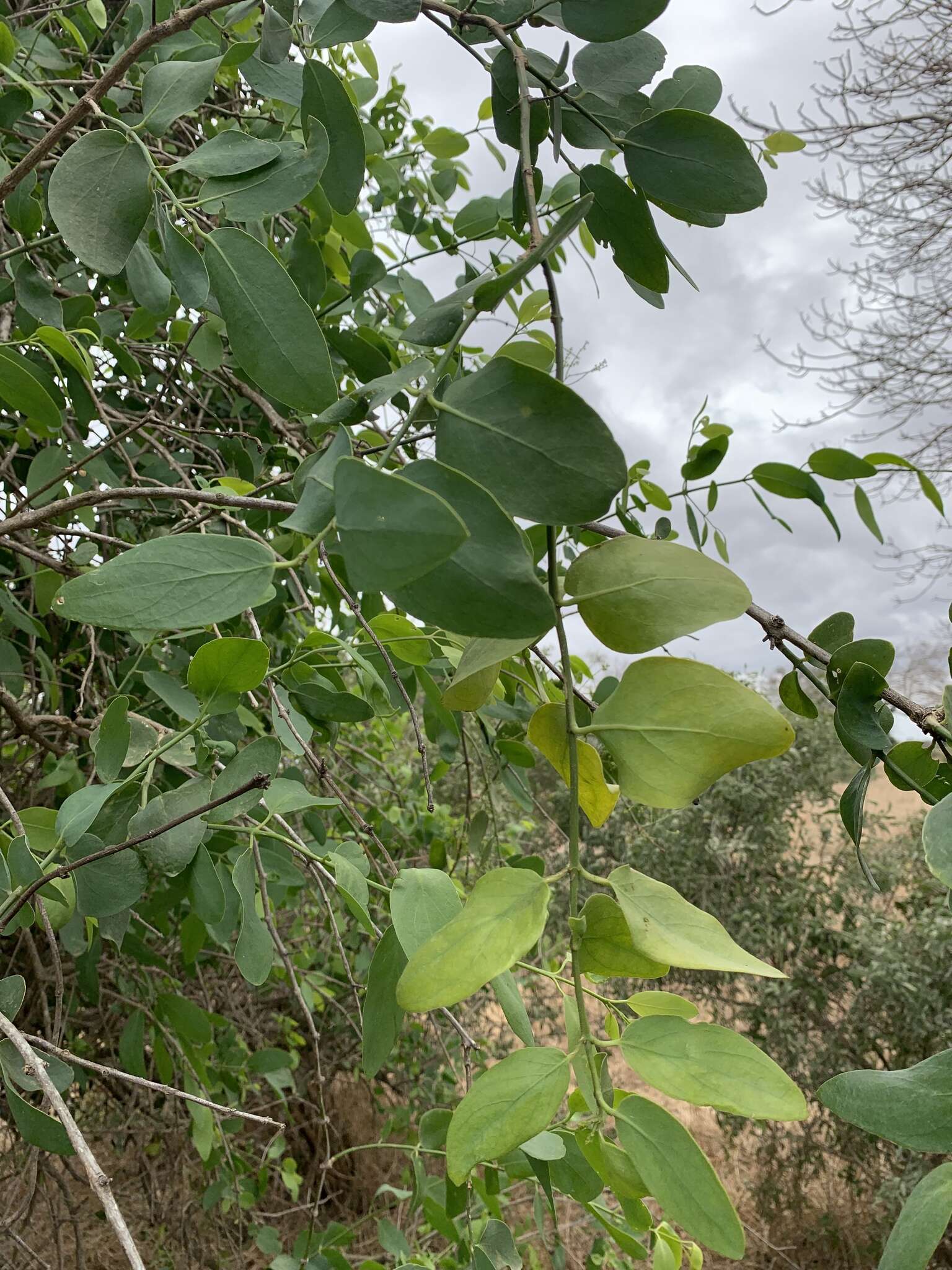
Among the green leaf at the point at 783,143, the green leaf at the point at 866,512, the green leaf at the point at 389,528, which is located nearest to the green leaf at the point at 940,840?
the green leaf at the point at 389,528

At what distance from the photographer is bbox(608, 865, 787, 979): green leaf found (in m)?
0.21

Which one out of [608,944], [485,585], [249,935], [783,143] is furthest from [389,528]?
[783,143]

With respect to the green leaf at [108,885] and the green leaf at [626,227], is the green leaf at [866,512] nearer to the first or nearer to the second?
the green leaf at [626,227]

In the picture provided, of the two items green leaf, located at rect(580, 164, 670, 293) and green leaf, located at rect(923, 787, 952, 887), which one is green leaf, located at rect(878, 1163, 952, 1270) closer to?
green leaf, located at rect(923, 787, 952, 887)

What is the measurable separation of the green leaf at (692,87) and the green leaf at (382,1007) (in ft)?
1.16

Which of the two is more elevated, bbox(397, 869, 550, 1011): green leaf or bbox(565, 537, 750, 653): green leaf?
bbox(565, 537, 750, 653): green leaf

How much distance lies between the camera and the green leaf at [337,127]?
1.13 ft

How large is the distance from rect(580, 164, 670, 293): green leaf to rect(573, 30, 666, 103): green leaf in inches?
2.0

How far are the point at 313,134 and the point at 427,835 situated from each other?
4.31 ft

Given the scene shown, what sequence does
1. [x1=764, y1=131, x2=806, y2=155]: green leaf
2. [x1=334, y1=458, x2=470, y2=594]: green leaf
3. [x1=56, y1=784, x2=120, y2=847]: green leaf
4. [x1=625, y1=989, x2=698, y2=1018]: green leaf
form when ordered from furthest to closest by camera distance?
[x1=764, y1=131, x2=806, y2=155]: green leaf
[x1=56, y1=784, x2=120, y2=847]: green leaf
[x1=625, y1=989, x2=698, y2=1018]: green leaf
[x1=334, y1=458, x2=470, y2=594]: green leaf

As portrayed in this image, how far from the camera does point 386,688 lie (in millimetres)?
645

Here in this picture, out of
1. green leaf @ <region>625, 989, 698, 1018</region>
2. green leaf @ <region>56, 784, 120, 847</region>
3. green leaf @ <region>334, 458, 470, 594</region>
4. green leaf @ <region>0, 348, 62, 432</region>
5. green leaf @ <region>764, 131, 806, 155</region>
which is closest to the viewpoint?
green leaf @ <region>334, 458, 470, 594</region>

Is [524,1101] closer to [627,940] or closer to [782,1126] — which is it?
[627,940]

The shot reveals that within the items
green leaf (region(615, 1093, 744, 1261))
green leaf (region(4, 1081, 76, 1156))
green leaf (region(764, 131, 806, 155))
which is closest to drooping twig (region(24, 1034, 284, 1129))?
green leaf (region(4, 1081, 76, 1156))
